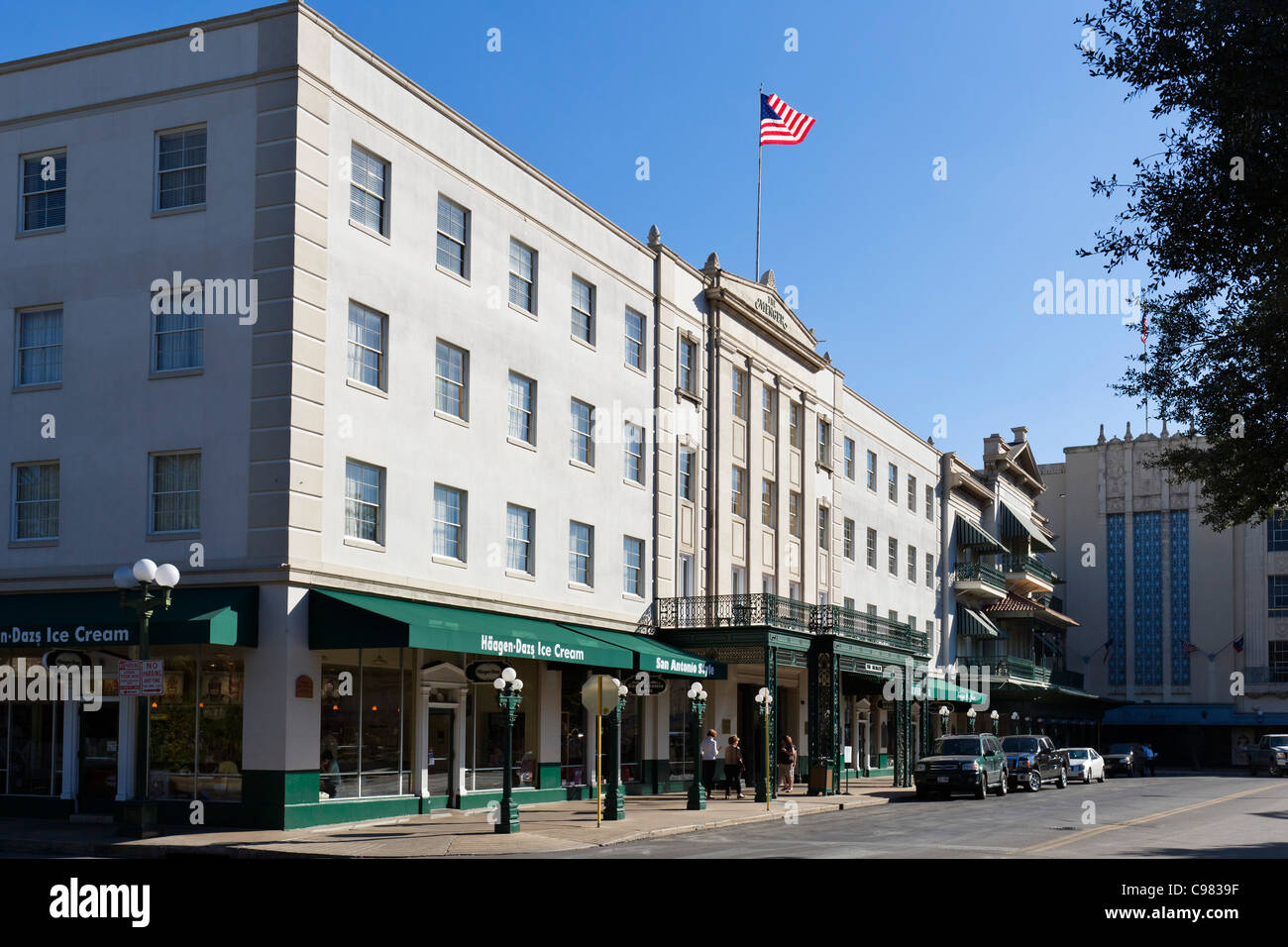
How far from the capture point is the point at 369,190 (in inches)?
1022

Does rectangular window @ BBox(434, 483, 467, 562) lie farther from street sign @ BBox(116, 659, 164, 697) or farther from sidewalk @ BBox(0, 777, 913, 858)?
street sign @ BBox(116, 659, 164, 697)

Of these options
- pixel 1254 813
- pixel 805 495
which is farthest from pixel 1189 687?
pixel 1254 813

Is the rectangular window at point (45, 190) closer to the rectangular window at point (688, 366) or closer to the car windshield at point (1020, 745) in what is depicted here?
the rectangular window at point (688, 366)

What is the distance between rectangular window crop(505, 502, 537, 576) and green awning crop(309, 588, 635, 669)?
1.24 metres

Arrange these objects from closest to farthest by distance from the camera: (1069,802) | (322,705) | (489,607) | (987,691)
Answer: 1. (322,705)
2. (489,607)
3. (1069,802)
4. (987,691)

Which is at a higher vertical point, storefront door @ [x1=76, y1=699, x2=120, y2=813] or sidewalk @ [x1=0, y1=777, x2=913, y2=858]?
storefront door @ [x1=76, y1=699, x2=120, y2=813]

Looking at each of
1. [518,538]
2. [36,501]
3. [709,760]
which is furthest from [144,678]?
[709,760]

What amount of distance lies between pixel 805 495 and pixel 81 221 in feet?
83.9

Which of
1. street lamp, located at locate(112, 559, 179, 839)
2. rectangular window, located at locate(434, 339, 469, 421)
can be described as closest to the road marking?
street lamp, located at locate(112, 559, 179, 839)

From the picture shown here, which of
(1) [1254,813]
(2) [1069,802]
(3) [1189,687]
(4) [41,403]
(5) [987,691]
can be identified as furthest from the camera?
(3) [1189,687]

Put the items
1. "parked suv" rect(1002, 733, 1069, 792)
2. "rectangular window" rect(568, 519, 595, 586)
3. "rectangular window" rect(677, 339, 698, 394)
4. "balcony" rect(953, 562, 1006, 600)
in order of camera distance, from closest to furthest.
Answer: "rectangular window" rect(568, 519, 595, 586)
"rectangular window" rect(677, 339, 698, 394)
"parked suv" rect(1002, 733, 1069, 792)
"balcony" rect(953, 562, 1006, 600)

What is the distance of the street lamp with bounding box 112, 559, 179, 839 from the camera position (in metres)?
20.3
